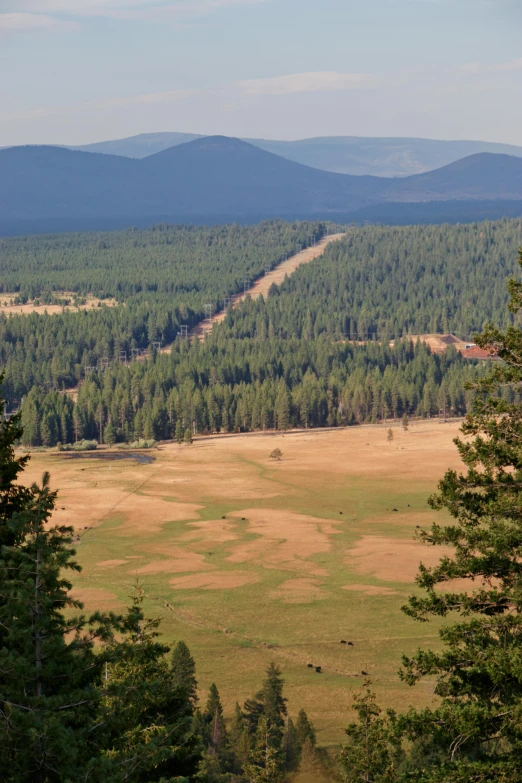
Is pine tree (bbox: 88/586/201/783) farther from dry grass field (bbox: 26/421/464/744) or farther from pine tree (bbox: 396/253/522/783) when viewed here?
dry grass field (bbox: 26/421/464/744)

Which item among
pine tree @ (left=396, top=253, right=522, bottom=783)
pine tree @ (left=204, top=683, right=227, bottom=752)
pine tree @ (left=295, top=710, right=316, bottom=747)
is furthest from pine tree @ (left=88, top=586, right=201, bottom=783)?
pine tree @ (left=295, top=710, right=316, bottom=747)

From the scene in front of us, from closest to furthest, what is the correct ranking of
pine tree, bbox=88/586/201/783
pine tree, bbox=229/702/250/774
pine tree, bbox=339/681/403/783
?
pine tree, bbox=88/586/201/783, pine tree, bbox=339/681/403/783, pine tree, bbox=229/702/250/774

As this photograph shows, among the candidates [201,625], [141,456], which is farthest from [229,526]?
[141,456]

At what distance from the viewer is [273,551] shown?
4242 inches

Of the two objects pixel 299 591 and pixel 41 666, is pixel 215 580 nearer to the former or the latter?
pixel 299 591

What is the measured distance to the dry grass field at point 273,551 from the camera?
73.0m

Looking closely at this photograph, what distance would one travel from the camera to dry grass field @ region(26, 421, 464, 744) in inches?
2874

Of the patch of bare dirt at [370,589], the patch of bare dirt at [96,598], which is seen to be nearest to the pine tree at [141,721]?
the patch of bare dirt at [96,598]

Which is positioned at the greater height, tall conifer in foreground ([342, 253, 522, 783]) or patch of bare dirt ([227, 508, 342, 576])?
tall conifer in foreground ([342, 253, 522, 783])

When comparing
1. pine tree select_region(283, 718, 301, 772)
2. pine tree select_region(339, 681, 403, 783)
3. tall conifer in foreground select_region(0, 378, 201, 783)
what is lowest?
pine tree select_region(283, 718, 301, 772)

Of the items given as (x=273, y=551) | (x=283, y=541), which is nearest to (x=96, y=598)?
(x=273, y=551)

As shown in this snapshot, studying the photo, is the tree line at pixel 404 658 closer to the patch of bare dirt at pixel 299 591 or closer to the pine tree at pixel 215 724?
the pine tree at pixel 215 724

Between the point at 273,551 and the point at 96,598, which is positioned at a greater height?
the point at 96,598

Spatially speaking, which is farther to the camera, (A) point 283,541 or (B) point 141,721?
(A) point 283,541
